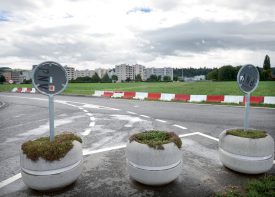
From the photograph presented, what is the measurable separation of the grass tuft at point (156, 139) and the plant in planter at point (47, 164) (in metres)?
1.24

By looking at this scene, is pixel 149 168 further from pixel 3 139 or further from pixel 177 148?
pixel 3 139

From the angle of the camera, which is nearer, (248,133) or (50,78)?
(50,78)

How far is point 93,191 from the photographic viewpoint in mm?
4227

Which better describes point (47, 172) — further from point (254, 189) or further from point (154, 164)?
point (254, 189)

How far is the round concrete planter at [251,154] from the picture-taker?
15.4 ft

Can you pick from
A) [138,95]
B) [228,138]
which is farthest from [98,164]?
[138,95]

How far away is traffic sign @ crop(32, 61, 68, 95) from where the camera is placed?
438 cm

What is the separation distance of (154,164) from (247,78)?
2937 millimetres

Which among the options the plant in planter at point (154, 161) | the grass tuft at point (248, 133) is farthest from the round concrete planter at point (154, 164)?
the grass tuft at point (248, 133)

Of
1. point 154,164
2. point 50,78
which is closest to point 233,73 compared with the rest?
point 154,164

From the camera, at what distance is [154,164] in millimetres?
4211

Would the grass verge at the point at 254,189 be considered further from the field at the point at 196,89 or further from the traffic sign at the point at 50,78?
the field at the point at 196,89

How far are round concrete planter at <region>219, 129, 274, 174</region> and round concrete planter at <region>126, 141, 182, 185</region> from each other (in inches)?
52.3

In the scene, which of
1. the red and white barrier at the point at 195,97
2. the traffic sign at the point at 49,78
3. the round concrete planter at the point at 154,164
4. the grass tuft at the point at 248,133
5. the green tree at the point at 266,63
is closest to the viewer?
the round concrete planter at the point at 154,164
